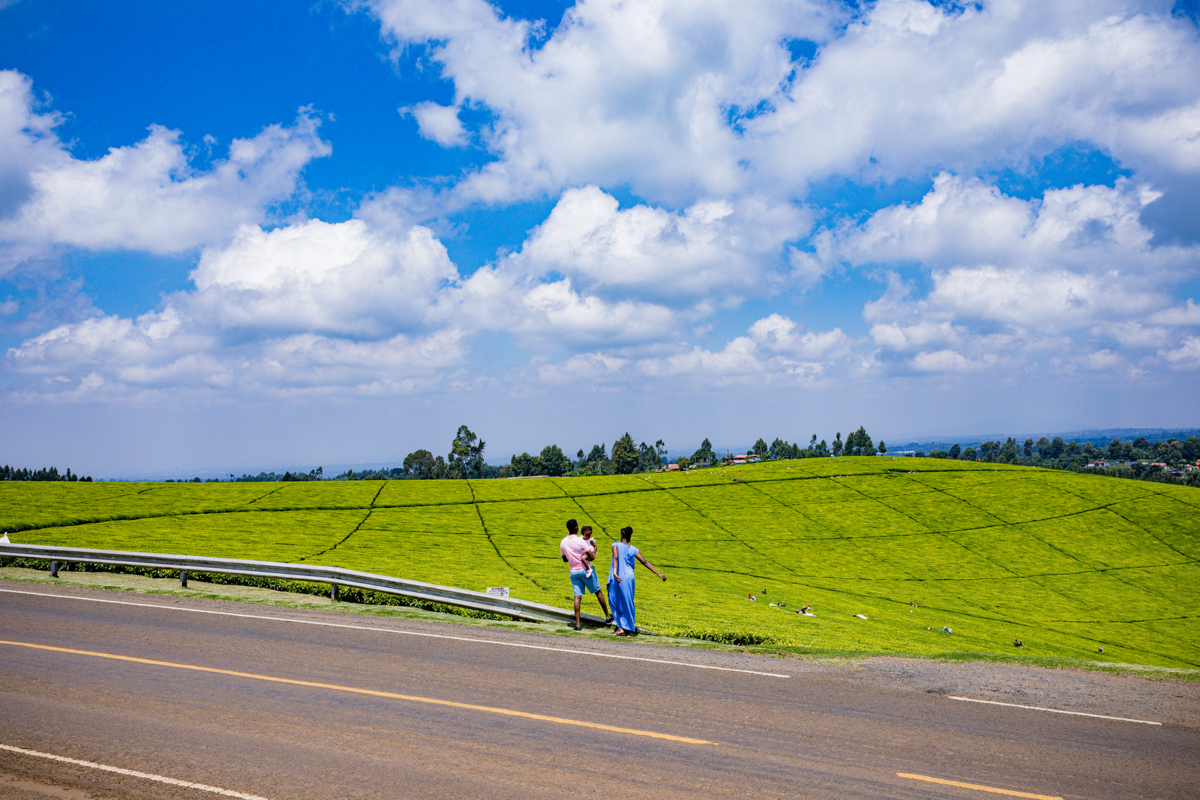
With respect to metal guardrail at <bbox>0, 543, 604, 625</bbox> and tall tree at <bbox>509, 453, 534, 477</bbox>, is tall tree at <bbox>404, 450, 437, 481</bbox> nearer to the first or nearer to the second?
tall tree at <bbox>509, 453, 534, 477</bbox>

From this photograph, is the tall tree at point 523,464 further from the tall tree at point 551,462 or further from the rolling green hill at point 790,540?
the rolling green hill at point 790,540

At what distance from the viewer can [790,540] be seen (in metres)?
51.1

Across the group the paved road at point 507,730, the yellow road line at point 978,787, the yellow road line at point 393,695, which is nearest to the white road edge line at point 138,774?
the paved road at point 507,730

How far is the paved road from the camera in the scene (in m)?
8.11

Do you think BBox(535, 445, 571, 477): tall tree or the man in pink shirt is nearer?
the man in pink shirt

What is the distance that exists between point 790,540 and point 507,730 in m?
45.0

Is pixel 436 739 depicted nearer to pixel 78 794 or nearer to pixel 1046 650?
pixel 78 794

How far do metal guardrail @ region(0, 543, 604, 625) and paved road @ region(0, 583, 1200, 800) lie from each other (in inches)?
141

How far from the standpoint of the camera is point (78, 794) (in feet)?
25.8

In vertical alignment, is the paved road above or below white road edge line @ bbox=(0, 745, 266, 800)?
below

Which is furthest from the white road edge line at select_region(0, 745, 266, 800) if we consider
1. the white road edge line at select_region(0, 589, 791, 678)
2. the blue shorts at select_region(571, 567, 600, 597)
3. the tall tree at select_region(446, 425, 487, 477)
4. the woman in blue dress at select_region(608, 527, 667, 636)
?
the tall tree at select_region(446, 425, 487, 477)

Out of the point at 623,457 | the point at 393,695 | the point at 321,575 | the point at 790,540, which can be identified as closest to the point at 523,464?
the point at 623,457

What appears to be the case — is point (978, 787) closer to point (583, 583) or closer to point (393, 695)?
point (393, 695)

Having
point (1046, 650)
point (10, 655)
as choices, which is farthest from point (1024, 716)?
point (1046, 650)
